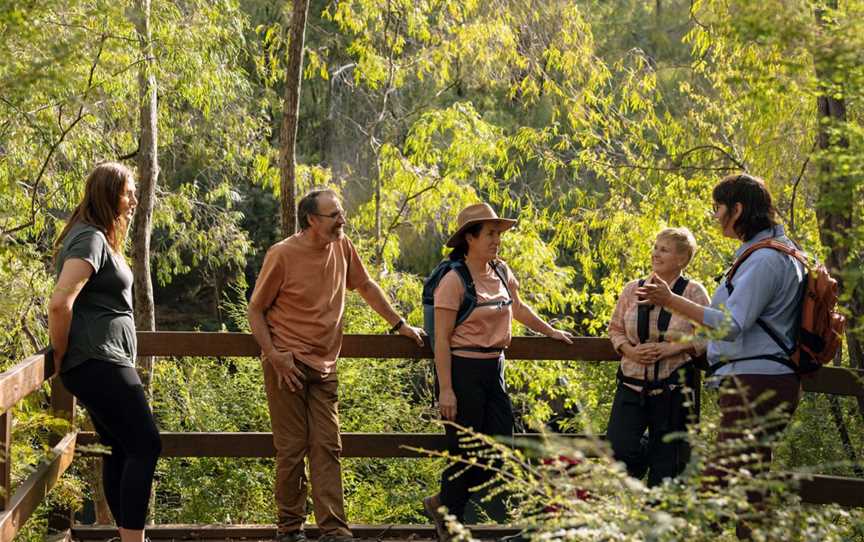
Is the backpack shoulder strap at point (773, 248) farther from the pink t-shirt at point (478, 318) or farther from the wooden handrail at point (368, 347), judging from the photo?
the wooden handrail at point (368, 347)

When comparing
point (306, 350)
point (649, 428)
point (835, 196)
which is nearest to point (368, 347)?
point (306, 350)

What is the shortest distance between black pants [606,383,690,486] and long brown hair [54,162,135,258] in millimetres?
2168

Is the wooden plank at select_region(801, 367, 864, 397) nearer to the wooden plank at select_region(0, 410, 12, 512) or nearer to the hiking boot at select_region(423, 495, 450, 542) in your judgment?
the hiking boot at select_region(423, 495, 450, 542)

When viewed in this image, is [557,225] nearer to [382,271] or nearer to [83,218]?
[382,271]

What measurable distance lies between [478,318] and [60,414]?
1.82m

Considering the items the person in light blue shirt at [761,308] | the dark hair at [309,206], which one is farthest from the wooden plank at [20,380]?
the person in light blue shirt at [761,308]

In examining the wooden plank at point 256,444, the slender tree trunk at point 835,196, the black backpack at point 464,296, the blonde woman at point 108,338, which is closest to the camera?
the slender tree trunk at point 835,196

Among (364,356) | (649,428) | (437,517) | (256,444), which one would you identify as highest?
(364,356)

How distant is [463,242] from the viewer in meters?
5.15

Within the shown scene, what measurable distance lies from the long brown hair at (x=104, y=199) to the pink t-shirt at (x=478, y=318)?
137 centimetres

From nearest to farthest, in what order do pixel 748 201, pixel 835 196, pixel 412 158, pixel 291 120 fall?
pixel 835 196, pixel 748 201, pixel 291 120, pixel 412 158

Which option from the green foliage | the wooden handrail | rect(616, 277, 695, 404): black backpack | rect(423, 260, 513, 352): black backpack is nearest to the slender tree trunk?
the green foliage

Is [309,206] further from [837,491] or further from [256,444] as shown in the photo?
[837,491]

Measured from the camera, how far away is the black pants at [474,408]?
5.04 m
